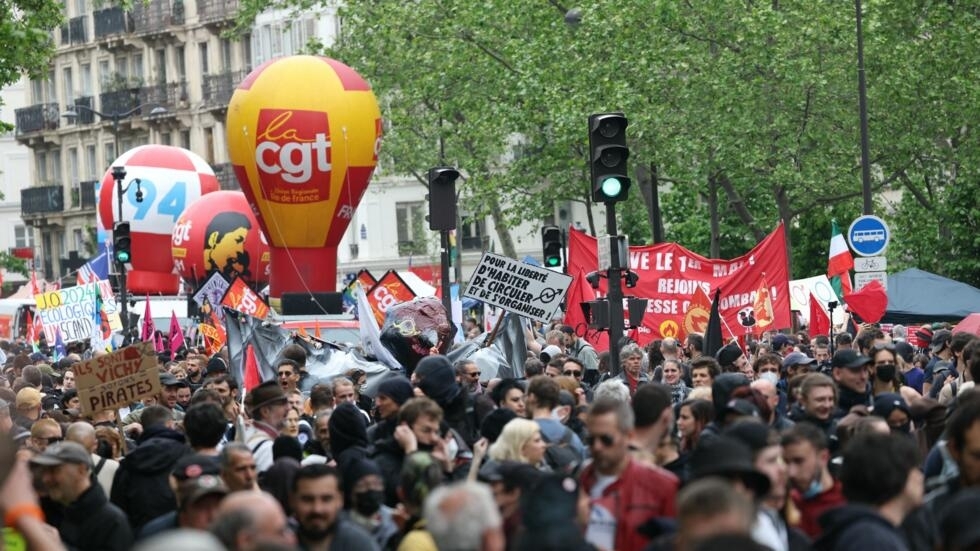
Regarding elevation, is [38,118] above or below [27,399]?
above

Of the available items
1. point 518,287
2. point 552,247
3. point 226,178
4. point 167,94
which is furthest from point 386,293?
point 167,94

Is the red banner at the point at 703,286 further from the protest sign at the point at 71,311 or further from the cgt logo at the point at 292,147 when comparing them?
the cgt logo at the point at 292,147

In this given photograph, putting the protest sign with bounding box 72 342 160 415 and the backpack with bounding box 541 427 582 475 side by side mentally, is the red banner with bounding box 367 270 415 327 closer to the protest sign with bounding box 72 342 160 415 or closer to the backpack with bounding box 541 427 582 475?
the protest sign with bounding box 72 342 160 415

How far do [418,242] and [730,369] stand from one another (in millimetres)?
51730

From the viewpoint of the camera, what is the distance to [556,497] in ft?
23.8

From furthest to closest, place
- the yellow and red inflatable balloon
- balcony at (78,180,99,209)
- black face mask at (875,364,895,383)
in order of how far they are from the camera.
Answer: balcony at (78,180,99,209), the yellow and red inflatable balloon, black face mask at (875,364,895,383)

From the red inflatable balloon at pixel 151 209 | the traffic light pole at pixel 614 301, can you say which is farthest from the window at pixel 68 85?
the traffic light pole at pixel 614 301

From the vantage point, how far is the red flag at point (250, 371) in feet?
67.2

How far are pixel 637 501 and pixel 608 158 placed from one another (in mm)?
9180

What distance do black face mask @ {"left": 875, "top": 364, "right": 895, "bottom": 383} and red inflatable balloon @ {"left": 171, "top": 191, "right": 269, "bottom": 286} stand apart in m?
34.9

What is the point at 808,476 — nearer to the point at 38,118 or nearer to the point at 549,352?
the point at 549,352

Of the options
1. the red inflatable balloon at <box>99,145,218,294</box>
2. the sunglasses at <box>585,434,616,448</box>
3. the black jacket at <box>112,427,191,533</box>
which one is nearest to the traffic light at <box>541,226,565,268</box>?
the black jacket at <box>112,427,191,533</box>

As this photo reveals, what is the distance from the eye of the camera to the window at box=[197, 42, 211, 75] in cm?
7494

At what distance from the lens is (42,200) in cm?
8450
